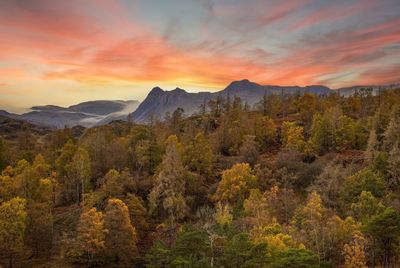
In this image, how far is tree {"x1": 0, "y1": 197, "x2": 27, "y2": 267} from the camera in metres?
60.6

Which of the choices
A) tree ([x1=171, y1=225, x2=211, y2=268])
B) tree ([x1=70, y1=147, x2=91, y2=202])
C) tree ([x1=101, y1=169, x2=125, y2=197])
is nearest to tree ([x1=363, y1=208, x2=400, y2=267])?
tree ([x1=171, y1=225, x2=211, y2=268])

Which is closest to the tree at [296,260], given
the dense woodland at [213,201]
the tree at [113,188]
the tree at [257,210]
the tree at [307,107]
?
the dense woodland at [213,201]

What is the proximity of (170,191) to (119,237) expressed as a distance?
2028 cm

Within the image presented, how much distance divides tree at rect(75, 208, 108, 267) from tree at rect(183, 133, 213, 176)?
40483 millimetres

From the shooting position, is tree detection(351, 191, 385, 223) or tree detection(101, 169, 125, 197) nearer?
tree detection(351, 191, 385, 223)

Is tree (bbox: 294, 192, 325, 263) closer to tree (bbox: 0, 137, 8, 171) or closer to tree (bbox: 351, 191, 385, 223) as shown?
tree (bbox: 351, 191, 385, 223)

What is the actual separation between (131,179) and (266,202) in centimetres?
3346

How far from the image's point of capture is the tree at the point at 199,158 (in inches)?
3964

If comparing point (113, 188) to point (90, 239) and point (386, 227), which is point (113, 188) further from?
point (386, 227)

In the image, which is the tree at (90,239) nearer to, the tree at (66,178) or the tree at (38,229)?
the tree at (38,229)

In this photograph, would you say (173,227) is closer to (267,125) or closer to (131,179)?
(131,179)

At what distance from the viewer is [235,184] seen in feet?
278

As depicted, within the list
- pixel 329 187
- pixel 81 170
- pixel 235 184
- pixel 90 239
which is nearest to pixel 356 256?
pixel 329 187

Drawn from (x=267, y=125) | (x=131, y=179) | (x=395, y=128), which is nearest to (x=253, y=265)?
(x=131, y=179)
